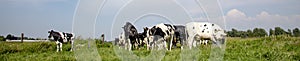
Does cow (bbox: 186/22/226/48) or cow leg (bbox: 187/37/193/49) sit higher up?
cow (bbox: 186/22/226/48)

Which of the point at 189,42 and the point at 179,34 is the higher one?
the point at 179,34

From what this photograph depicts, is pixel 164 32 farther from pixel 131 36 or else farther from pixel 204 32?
pixel 131 36

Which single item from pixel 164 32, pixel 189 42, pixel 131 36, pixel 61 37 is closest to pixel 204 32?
pixel 189 42

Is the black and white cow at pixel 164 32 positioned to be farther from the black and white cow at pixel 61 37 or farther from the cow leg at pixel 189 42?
the black and white cow at pixel 61 37

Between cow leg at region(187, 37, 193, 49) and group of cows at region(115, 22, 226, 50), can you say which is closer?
cow leg at region(187, 37, 193, 49)

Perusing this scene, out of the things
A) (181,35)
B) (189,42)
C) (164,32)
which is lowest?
(189,42)

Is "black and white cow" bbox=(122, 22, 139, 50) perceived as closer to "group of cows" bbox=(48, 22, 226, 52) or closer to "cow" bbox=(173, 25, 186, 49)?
"group of cows" bbox=(48, 22, 226, 52)

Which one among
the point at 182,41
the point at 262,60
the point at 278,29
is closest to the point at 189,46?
the point at 182,41

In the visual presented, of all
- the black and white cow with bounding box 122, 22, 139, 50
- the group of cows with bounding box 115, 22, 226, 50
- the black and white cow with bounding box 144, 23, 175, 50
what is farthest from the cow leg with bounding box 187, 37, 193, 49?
the black and white cow with bounding box 122, 22, 139, 50

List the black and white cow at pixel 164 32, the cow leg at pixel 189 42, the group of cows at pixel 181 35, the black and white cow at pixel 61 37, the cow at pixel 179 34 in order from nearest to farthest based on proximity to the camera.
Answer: the cow leg at pixel 189 42, the group of cows at pixel 181 35, the black and white cow at pixel 164 32, the cow at pixel 179 34, the black and white cow at pixel 61 37

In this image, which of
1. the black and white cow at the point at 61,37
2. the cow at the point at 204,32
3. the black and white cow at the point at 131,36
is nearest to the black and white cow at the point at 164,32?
the cow at the point at 204,32

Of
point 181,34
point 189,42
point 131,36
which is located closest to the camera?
point 189,42

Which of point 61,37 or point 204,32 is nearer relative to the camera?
point 204,32

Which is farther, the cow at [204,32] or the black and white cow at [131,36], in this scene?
the black and white cow at [131,36]
